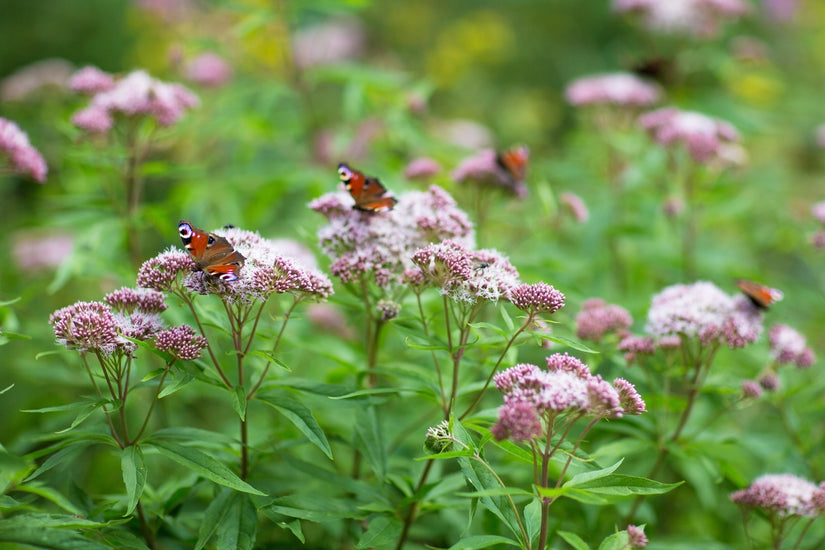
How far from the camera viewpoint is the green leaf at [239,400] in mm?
2230

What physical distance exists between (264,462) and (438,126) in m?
4.52

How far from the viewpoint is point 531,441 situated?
2117mm

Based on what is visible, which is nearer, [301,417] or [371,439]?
[301,417]

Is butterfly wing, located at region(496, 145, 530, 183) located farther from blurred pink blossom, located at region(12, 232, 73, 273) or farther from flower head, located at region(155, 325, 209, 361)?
blurred pink blossom, located at region(12, 232, 73, 273)

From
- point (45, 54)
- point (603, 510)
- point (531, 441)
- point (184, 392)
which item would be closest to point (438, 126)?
point (184, 392)

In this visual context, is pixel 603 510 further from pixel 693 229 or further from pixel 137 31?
pixel 137 31

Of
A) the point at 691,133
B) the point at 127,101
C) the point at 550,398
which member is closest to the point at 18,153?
the point at 127,101

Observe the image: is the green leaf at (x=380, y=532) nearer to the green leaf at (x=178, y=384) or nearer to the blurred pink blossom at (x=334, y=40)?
the green leaf at (x=178, y=384)

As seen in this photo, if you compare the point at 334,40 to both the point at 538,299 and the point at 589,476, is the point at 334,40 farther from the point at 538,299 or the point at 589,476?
the point at 589,476

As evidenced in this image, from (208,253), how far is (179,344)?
12.7 inches

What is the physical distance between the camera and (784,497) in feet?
8.50

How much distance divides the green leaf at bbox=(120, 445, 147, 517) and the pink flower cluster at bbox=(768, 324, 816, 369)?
9.18 ft

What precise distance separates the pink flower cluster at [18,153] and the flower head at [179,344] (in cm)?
147

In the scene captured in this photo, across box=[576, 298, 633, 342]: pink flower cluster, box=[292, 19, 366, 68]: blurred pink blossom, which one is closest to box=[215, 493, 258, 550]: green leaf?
box=[576, 298, 633, 342]: pink flower cluster
